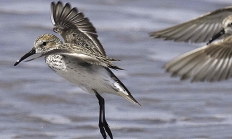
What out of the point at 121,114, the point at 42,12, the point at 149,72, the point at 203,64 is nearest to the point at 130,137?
the point at 121,114

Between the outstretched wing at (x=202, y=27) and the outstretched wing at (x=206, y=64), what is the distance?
4.98ft

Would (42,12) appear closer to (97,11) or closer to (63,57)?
(97,11)

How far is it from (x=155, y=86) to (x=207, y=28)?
3.86 feet

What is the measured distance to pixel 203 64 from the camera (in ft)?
26.1

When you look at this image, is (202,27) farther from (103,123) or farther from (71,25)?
(103,123)

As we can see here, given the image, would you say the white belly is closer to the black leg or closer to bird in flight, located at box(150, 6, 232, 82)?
the black leg

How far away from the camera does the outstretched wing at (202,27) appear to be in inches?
388

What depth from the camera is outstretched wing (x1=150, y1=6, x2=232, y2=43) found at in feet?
32.3

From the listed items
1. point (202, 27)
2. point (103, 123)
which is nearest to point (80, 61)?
point (103, 123)

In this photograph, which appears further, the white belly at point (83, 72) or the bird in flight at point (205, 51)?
the white belly at point (83, 72)

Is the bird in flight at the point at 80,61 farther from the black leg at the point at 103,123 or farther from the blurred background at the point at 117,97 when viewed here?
the blurred background at the point at 117,97

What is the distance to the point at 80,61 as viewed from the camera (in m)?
8.41

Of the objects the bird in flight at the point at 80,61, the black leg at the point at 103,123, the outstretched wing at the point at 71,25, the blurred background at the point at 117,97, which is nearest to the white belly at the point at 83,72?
the bird in flight at the point at 80,61

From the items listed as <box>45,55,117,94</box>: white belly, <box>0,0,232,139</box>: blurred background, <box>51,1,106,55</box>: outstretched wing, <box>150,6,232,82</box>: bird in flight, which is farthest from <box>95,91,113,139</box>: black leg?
<box>150,6,232,82</box>: bird in flight
